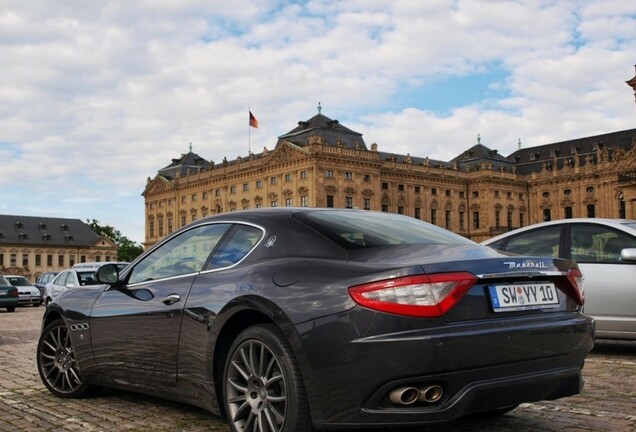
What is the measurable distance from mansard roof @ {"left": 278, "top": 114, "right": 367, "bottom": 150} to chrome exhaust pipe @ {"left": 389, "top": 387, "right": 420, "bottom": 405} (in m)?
86.4

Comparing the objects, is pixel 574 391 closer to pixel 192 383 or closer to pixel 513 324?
pixel 513 324

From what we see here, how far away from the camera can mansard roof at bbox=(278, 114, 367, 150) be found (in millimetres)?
91438

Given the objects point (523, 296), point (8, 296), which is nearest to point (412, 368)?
point (523, 296)

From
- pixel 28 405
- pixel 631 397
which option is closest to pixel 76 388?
pixel 28 405

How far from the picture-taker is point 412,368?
3391 mm

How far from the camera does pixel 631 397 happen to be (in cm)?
568

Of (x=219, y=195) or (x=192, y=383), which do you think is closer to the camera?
(x=192, y=383)

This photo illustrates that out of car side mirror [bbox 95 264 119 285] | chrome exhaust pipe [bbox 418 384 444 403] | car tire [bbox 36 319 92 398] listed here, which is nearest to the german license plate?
chrome exhaust pipe [bbox 418 384 444 403]

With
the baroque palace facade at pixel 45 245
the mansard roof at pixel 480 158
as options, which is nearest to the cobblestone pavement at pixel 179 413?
the mansard roof at pixel 480 158

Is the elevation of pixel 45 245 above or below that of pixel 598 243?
above

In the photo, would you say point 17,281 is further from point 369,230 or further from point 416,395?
point 416,395

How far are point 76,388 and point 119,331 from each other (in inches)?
40.9

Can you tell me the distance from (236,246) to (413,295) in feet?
4.86

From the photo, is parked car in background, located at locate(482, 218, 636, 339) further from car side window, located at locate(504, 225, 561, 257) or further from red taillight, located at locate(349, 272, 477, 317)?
red taillight, located at locate(349, 272, 477, 317)
